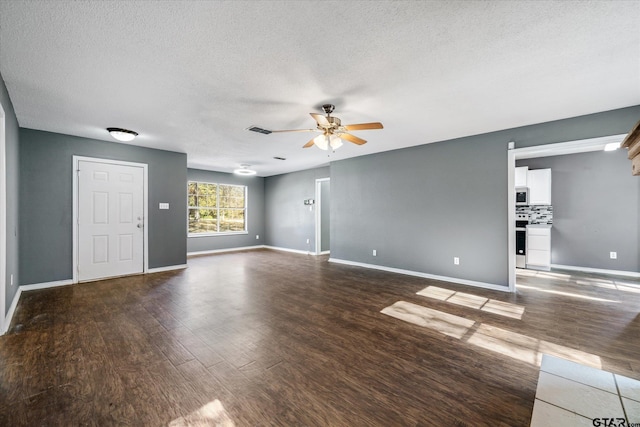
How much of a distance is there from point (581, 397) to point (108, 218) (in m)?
6.53

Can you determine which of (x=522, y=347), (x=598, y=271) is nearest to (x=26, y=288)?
(x=522, y=347)

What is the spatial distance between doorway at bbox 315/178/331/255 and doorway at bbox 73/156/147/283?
4.28 metres

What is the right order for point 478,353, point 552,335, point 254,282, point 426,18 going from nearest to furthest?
point 426,18 < point 478,353 < point 552,335 < point 254,282

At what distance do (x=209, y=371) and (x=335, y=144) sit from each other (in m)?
2.74

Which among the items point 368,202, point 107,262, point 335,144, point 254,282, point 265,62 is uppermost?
point 265,62

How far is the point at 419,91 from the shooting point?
2863 millimetres

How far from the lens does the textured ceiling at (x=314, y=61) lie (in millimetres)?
1759

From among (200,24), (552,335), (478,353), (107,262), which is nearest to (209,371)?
(478,353)

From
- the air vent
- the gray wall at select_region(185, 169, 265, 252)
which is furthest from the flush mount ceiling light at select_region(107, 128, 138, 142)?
the gray wall at select_region(185, 169, 265, 252)

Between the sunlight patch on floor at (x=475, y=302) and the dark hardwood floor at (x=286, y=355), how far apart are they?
13cm

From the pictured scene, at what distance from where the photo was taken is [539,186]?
5645mm

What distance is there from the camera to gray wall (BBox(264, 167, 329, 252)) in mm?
7977

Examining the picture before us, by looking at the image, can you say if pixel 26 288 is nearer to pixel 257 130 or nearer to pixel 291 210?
pixel 257 130

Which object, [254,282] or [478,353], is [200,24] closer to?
[478,353]
